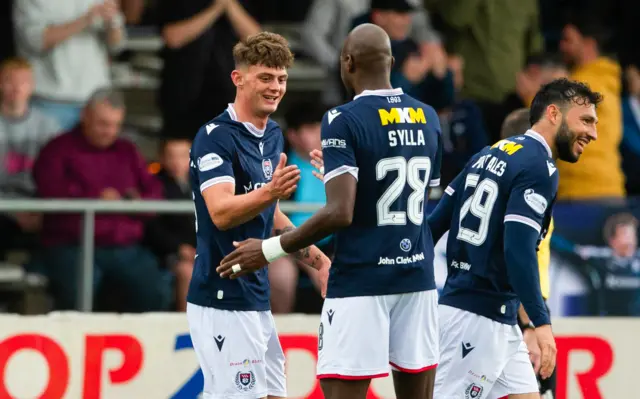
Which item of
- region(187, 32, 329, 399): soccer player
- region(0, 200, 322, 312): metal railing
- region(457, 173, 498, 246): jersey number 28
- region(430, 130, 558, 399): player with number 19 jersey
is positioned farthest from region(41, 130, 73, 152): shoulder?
region(457, 173, 498, 246): jersey number 28

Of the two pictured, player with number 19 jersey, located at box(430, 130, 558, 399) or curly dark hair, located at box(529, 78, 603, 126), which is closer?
player with number 19 jersey, located at box(430, 130, 558, 399)

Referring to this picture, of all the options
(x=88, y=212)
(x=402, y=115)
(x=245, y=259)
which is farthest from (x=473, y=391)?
(x=88, y=212)

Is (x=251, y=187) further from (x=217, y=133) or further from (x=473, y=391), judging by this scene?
(x=473, y=391)

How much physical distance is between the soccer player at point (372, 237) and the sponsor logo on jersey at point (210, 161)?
45cm

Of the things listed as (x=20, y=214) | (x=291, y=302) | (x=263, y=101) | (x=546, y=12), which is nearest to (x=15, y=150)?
(x=20, y=214)

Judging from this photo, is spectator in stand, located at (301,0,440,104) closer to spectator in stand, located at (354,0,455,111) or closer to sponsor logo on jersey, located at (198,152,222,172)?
spectator in stand, located at (354,0,455,111)

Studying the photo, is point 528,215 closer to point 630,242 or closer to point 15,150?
point 630,242

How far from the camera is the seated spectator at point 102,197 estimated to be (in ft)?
31.5

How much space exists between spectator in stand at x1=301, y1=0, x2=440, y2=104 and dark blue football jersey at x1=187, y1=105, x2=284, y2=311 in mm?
5014

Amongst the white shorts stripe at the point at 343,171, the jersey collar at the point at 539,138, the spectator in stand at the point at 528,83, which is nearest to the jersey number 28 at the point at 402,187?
the white shorts stripe at the point at 343,171

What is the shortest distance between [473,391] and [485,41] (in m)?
5.89

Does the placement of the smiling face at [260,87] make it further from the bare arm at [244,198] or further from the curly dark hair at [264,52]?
the bare arm at [244,198]

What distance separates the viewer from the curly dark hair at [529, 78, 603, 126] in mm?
6711

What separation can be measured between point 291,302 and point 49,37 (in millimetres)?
3198
